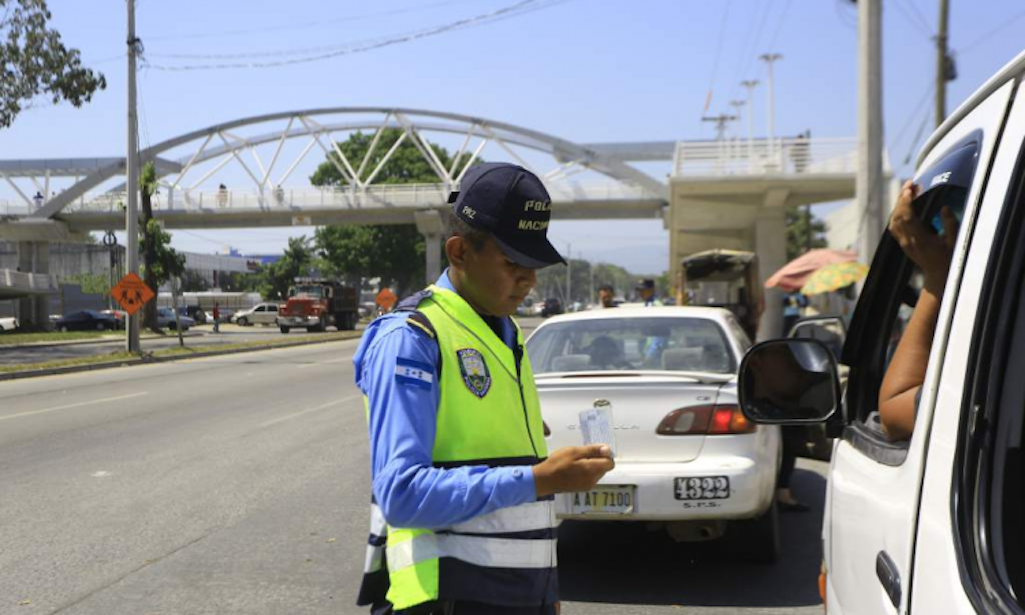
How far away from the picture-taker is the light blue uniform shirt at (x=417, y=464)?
84.3 inches

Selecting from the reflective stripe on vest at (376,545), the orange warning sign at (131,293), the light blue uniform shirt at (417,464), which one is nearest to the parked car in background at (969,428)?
the light blue uniform shirt at (417,464)

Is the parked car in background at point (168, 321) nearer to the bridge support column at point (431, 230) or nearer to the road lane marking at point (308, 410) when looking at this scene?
the bridge support column at point (431, 230)

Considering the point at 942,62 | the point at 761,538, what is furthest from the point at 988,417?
the point at 942,62

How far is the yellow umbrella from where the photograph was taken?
14859mm

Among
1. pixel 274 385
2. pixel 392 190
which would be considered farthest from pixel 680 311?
pixel 392 190

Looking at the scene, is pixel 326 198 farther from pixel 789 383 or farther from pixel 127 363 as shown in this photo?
pixel 789 383

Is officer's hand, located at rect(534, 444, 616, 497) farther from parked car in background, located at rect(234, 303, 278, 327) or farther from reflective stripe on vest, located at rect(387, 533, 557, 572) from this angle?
parked car in background, located at rect(234, 303, 278, 327)

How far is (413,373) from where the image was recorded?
7.14ft

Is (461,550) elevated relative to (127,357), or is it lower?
elevated

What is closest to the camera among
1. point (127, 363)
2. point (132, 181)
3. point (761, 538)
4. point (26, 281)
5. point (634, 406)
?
point (634, 406)

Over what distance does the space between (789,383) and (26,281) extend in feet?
179

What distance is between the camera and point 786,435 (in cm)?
777

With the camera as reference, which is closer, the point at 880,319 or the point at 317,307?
the point at 880,319

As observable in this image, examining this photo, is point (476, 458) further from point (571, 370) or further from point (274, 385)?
point (274, 385)
